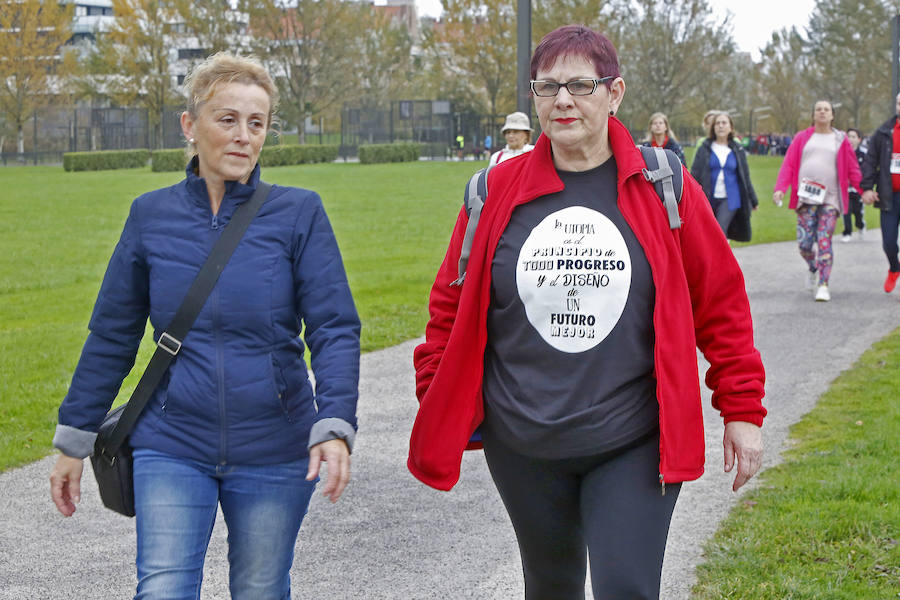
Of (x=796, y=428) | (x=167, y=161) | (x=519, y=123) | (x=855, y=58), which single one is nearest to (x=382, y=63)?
(x=855, y=58)

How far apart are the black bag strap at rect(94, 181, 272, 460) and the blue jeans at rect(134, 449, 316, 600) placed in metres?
0.08

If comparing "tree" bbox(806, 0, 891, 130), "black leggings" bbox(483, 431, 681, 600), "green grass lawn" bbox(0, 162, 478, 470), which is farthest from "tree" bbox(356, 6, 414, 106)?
"black leggings" bbox(483, 431, 681, 600)

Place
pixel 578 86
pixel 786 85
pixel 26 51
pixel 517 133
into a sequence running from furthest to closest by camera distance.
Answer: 1. pixel 786 85
2. pixel 26 51
3. pixel 517 133
4. pixel 578 86

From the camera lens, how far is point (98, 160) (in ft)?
157

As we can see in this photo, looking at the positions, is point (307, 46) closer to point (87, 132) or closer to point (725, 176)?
point (87, 132)

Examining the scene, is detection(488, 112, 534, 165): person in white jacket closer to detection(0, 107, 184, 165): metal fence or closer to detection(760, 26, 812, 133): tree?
detection(0, 107, 184, 165): metal fence

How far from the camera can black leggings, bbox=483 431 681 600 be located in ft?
9.03

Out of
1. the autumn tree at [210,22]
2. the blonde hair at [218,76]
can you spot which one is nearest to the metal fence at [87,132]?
the autumn tree at [210,22]

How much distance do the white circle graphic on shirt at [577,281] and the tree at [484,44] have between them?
57858 mm

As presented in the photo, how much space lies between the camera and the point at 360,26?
209 ft

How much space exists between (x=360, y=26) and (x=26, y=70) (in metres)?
17.1

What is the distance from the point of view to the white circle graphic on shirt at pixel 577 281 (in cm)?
278

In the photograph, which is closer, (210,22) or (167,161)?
(167,161)

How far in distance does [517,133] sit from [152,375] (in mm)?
8196
